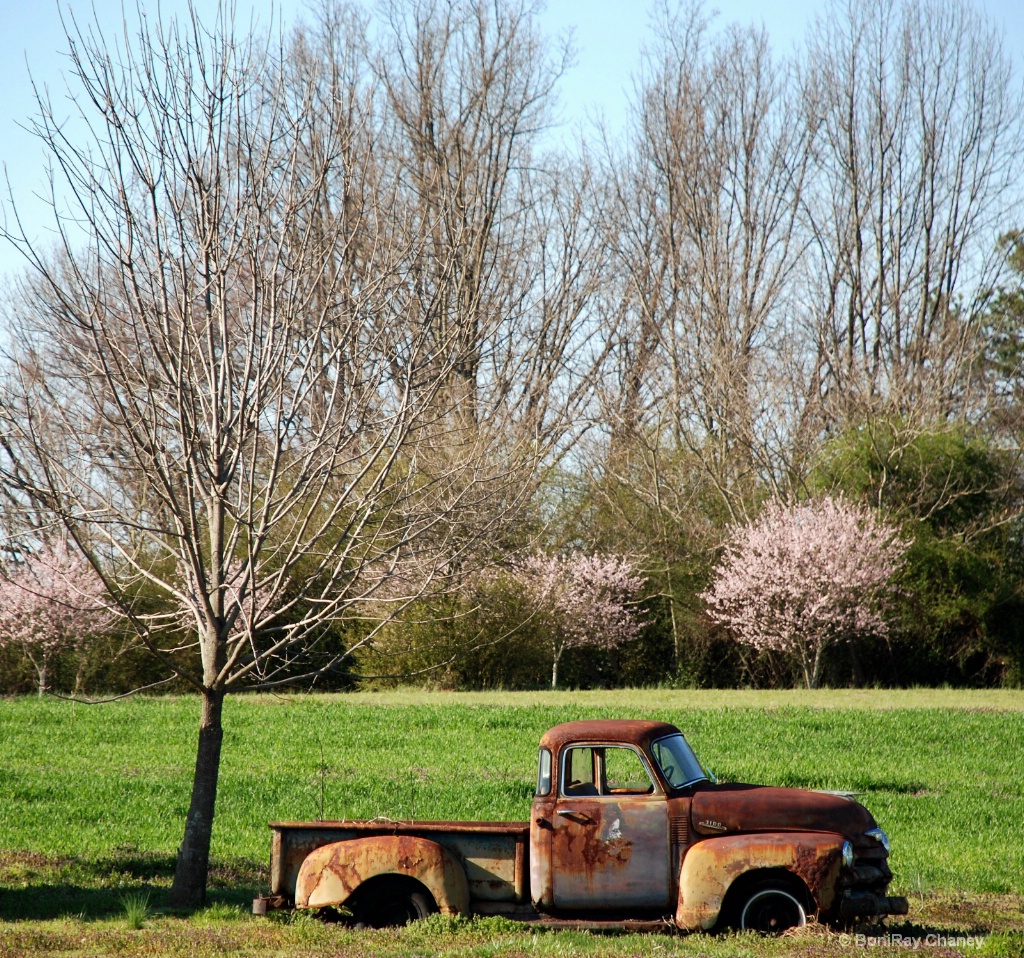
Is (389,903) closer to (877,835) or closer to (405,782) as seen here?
(877,835)

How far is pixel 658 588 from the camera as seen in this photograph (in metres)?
32.9

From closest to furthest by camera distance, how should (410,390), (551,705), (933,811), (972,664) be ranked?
(410,390), (933,811), (551,705), (972,664)

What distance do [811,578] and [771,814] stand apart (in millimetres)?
23043

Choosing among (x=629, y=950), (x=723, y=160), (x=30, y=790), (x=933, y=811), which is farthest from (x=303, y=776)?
(x=723, y=160)

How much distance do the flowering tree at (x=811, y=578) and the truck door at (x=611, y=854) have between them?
74.8 ft

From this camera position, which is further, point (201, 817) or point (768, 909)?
point (201, 817)

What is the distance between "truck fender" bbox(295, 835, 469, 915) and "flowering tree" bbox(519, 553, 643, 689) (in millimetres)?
22356

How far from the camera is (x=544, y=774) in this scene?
24.8 ft

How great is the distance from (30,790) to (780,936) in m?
9.78

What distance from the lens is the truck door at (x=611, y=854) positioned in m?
7.17

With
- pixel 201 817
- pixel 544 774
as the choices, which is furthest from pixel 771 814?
pixel 201 817

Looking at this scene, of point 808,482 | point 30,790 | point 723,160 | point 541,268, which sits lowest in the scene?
point 30,790

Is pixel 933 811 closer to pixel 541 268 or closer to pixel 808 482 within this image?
pixel 808 482

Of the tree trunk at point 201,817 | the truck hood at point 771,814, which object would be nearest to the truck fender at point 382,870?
the tree trunk at point 201,817
